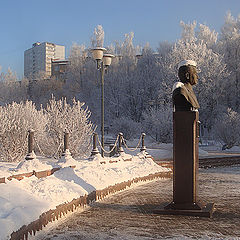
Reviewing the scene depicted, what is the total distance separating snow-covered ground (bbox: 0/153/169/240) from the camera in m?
5.57

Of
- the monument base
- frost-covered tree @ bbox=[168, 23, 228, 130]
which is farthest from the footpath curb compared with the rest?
frost-covered tree @ bbox=[168, 23, 228, 130]

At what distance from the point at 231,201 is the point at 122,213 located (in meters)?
2.67

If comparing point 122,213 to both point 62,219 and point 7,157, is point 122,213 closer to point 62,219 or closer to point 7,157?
point 62,219

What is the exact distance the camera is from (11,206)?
5902 millimetres

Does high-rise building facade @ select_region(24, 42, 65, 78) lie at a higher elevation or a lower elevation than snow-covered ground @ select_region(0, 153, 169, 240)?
higher

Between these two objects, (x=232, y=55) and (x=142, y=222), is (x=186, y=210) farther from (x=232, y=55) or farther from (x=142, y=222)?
(x=232, y=55)

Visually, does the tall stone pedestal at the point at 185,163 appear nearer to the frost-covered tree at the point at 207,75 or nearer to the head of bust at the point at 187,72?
the head of bust at the point at 187,72

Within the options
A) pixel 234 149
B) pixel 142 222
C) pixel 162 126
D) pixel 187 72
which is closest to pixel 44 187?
pixel 142 222

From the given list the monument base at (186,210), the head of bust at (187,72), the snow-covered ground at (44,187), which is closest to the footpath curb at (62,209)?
the snow-covered ground at (44,187)

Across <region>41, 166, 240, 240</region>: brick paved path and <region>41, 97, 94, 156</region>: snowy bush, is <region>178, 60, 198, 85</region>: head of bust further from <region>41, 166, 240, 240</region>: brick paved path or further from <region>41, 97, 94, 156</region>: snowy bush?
<region>41, 97, 94, 156</region>: snowy bush

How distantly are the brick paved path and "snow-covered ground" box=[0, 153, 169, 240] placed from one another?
0.40 meters

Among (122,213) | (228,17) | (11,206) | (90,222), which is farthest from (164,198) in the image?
(228,17)

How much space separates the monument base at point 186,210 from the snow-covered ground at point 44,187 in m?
1.67

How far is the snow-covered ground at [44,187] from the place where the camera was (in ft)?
18.3
